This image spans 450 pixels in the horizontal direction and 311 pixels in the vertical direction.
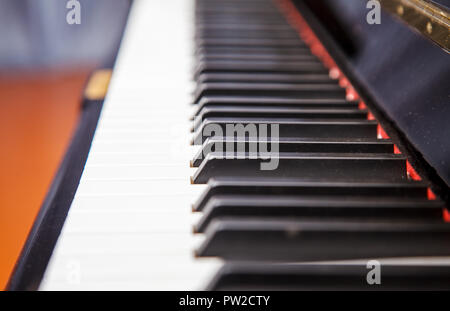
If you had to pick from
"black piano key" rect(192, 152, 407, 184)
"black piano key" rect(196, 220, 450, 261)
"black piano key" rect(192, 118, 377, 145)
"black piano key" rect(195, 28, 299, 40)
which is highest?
"black piano key" rect(195, 28, 299, 40)

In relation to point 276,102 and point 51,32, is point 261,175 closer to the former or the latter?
point 276,102

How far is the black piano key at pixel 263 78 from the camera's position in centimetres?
158

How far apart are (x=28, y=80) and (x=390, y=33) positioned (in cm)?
340

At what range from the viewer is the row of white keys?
0.86 m

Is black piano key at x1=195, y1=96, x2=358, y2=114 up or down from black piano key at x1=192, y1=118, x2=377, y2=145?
up

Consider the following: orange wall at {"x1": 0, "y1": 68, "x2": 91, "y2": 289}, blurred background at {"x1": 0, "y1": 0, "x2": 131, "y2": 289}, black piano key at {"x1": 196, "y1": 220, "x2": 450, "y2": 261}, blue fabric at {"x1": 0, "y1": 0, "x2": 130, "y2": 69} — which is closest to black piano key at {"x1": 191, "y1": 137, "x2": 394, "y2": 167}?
black piano key at {"x1": 196, "y1": 220, "x2": 450, "y2": 261}

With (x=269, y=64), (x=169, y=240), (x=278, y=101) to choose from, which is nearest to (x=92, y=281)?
(x=169, y=240)

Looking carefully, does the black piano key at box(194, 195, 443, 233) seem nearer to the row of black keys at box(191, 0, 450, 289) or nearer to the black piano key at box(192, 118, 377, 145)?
the row of black keys at box(191, 0, 450, 289)

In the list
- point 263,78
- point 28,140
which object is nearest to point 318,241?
point 263,78

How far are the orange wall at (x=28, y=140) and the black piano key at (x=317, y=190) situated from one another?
147 centimetres

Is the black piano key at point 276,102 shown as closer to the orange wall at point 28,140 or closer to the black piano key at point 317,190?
the black piano key at point 317,190

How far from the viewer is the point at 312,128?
1282 mm

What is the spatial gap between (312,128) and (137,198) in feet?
1.56
